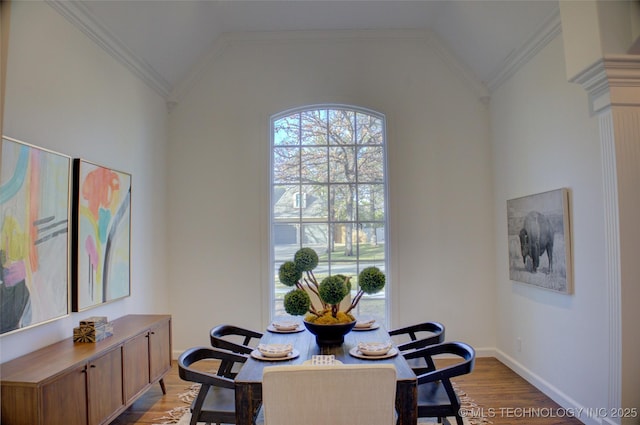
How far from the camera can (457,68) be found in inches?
183

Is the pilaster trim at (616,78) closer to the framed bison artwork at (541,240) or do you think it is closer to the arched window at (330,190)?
the framed bison artwork at (541,240)

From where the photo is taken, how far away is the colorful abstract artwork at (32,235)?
2301mm

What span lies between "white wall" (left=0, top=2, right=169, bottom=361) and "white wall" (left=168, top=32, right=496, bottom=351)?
1.26 feet

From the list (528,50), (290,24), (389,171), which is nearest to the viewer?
(528,50)

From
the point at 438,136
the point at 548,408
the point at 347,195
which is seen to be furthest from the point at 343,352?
the point at 438,136

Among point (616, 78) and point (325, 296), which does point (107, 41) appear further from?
point (616, 78)

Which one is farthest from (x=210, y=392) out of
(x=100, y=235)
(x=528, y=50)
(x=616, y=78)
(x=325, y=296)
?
(x=528, y=50)

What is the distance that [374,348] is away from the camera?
2391 mm

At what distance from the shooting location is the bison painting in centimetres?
338

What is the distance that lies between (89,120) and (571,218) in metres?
3.80

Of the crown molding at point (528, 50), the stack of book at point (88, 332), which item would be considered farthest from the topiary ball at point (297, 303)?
the crown molding at point (528, 50)

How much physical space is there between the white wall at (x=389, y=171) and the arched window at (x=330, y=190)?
0.57 ft

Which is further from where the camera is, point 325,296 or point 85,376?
point 325,296

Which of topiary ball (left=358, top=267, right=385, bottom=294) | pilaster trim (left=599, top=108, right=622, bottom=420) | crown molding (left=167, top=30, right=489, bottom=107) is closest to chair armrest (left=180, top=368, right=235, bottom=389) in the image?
topiary ball (left=358, top=267, right=385, bottom=294)
